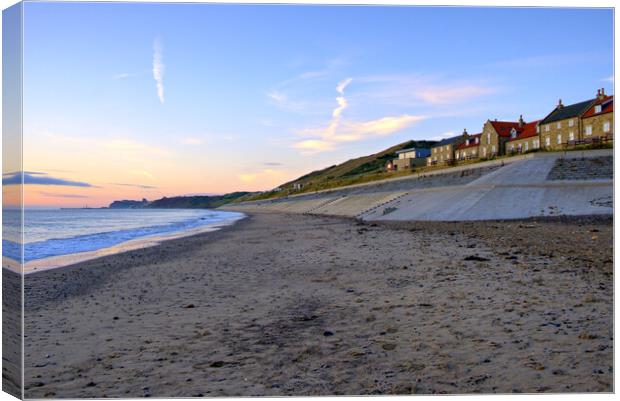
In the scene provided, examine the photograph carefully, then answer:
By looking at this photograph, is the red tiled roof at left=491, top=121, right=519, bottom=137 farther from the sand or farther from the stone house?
the sand

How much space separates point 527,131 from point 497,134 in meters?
7.30

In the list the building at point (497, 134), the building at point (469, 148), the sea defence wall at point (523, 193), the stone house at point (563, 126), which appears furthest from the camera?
the building at point (469, 148)

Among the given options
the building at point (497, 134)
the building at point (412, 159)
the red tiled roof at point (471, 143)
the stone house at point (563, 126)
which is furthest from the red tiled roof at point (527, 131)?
the building at point (412, 159)

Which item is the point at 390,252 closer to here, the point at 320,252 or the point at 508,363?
the point at 320,252

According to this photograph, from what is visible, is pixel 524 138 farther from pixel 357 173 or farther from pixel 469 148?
pixel 357 173

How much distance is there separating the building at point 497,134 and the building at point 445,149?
1239 centimetres

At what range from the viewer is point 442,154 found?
330 feet

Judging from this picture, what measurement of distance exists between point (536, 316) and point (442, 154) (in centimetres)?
9775

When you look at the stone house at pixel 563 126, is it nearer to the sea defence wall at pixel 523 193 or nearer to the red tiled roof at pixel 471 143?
the sea defence wall at pixel 523 193

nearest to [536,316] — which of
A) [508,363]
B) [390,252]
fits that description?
[508,363]

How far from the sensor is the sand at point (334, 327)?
5.20 m

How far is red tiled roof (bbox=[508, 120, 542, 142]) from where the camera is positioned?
6725 centimetres

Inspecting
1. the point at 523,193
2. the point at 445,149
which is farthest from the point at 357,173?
the point at 523,193

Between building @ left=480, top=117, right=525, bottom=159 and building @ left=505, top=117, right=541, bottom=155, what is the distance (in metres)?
1.02
